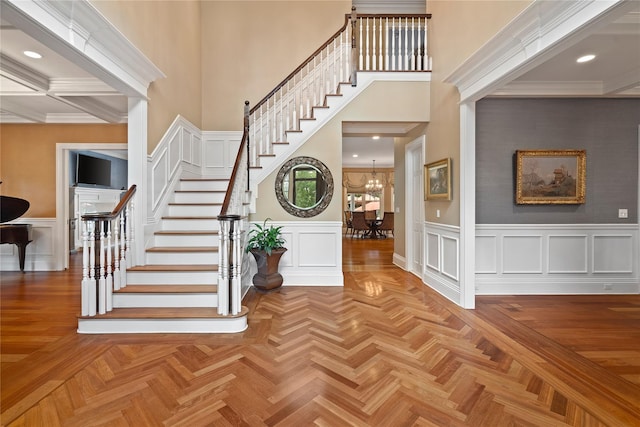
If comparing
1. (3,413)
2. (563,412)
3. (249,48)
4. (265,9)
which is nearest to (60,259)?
(3,413)

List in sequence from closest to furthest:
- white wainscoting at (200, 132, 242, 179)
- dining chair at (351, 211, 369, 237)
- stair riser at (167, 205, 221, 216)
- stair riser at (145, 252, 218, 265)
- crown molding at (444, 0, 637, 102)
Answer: crown molding at (444, 0, 637, 102) → stair riser at (145, 252, 218, 265) → stair riser at (167, 205, 221, 216) → white wainscoting at (200, 132, 242, 179) → dining chair at (351, 211, 369, 237)

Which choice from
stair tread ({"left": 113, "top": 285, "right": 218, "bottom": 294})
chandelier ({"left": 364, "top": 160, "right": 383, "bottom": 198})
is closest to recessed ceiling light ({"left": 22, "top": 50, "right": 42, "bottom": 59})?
stair tread ({"left": 113, "top": 285, "right": 218, "bottom": 294})

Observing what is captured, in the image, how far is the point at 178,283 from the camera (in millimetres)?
3295

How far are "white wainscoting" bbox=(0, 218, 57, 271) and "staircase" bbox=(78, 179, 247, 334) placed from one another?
10.0ft

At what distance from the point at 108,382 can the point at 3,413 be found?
1.65ft

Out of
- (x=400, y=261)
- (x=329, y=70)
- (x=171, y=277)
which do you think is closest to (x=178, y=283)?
(x=171, y=277)

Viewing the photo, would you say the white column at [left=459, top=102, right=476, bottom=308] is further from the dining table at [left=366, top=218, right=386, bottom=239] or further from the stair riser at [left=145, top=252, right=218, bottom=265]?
the dining table at [left=366, top=218, right=386, bottom=239]

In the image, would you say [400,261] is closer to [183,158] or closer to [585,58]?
[585,58]

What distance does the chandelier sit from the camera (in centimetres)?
1270

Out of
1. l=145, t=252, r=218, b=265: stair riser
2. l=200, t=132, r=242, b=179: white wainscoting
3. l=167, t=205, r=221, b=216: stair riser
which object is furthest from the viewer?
l=200, t=132, r=242, b=179: white wainscoting

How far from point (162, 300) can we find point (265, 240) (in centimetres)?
149

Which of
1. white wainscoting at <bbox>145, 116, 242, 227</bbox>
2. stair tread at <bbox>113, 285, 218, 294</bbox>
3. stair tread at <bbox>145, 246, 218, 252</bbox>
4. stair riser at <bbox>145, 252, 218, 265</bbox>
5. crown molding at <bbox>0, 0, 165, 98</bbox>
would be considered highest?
crown molding at <bbox>0, 0, 165, 98</bbox>

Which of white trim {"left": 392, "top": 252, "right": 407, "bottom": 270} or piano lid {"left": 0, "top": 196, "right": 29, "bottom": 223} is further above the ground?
piano lid {"left": 0, "top": 196, "right": 29, "bottom": 223}

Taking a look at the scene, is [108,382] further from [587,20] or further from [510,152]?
[510,152]
